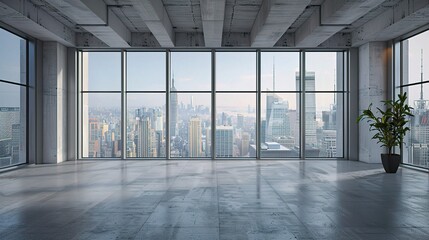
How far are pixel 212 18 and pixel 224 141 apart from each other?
5961 mm

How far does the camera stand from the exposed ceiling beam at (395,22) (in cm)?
1013

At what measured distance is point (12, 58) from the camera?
12.4m

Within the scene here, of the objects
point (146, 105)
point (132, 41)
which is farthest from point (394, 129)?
point (132, 41)

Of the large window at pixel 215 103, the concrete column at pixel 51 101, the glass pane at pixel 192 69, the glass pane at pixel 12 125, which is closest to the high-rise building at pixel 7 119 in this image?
the glass pane at pixel 12 125

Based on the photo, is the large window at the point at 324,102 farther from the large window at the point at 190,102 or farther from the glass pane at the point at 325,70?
the large window at the point at 190,102

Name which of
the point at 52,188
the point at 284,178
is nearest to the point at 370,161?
the point at 284,178

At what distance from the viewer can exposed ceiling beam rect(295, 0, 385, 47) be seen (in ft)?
30.9

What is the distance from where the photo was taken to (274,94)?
15.3m

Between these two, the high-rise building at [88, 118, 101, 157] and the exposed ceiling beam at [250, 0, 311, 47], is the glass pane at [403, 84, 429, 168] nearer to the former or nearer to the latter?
the exposed ceiling beam at [250, 0, 311, 47]

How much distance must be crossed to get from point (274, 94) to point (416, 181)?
22.0 ft

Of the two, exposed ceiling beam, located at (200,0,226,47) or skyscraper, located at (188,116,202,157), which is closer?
exposed ceiling beam, located at (200,0,226,47)

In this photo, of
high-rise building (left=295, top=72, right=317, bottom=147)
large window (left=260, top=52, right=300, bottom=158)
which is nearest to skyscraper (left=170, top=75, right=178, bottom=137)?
large window (left=260, top=52, right=300, bottom=158)

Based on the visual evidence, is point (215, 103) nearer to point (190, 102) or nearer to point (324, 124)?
point (190, 102)

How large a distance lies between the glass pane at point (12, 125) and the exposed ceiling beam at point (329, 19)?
31.9 ft
